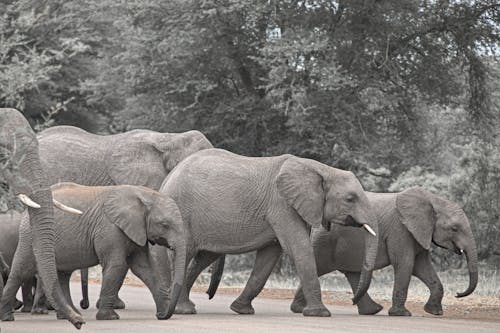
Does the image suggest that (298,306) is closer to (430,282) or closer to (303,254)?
(303,254)

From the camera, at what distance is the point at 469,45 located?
88.1 feet

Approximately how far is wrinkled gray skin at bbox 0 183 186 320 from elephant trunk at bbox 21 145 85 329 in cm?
330

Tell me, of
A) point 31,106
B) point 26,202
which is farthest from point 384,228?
point 31,106

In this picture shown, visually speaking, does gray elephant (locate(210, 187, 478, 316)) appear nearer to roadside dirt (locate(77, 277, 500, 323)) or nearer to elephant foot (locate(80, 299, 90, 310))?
roadside dirt (locate(77, 277, 500, 323))

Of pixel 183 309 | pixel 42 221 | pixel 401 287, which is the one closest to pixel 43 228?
pixel 42 221

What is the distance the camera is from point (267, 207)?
16828 mm

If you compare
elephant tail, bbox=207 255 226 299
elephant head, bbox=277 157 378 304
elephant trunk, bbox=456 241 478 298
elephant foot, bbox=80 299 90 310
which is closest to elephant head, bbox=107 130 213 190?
elephant tail, bbox=207 255 226 299

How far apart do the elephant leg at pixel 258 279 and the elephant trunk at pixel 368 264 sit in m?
1.35

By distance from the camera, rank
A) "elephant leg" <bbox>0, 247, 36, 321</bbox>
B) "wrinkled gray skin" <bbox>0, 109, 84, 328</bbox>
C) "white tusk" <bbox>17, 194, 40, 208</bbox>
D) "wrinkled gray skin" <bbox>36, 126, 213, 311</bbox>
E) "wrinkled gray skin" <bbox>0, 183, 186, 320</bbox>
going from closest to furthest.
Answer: "white tusk" <bbox>17, 194, 40, 208</bbox>
"wrinkled gray skin" <bbox>0, 109, 84, 328</bbox>
"elephant leg" <bbox>0, 247, 36, 321</bbox>
"wrinkled gray skin" <bbox>0, 183, 186, 320</bbox>
"wrinkled gray skin" <bbox>36, 126, 213, 311</bbox>

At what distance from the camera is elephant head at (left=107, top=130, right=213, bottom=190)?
1875 centimetres

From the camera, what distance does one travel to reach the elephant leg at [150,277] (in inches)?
605

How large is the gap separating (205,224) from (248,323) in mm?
2616

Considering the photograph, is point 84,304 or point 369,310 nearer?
point 369,310

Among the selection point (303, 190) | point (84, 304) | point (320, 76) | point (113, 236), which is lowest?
point (84, 304)
